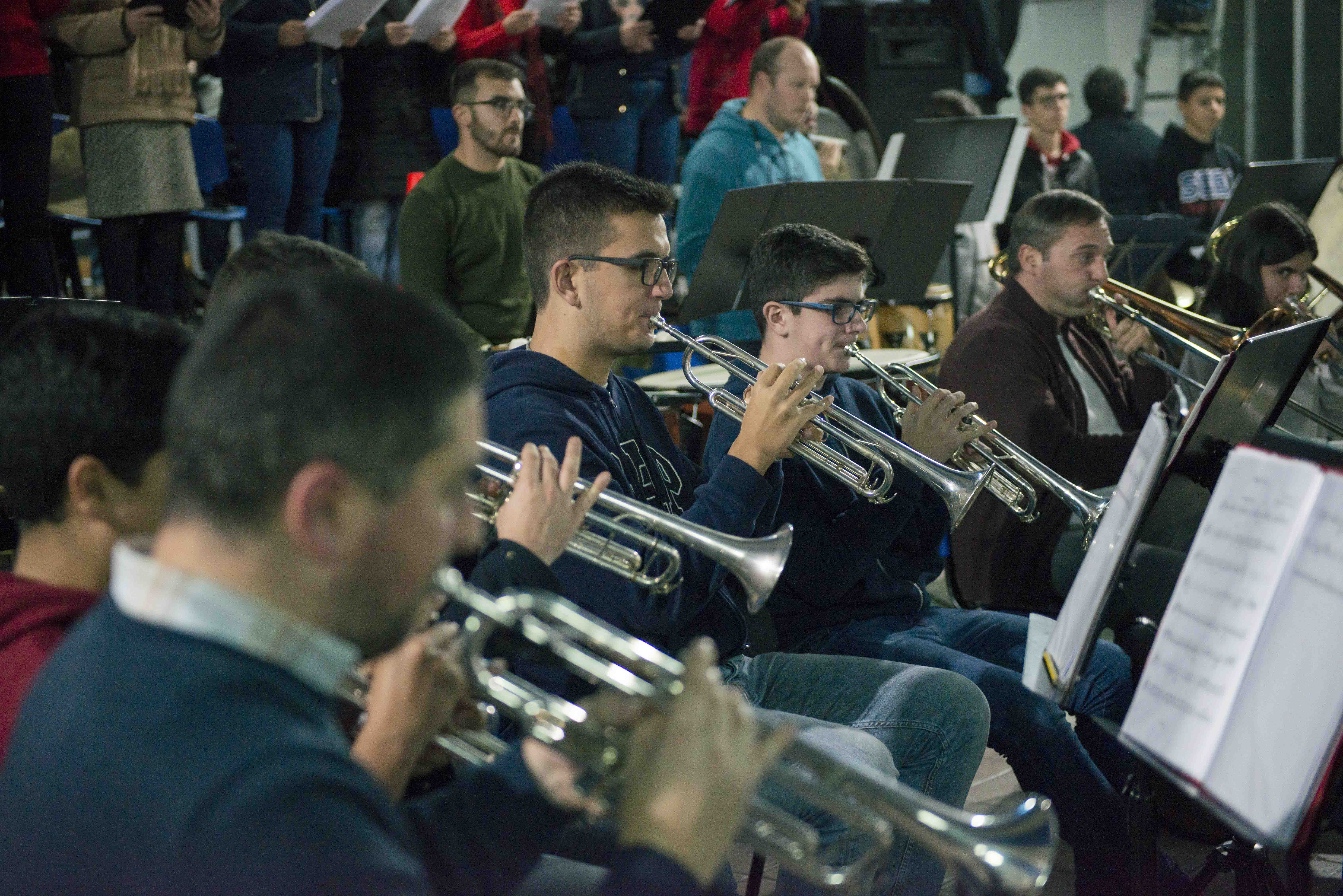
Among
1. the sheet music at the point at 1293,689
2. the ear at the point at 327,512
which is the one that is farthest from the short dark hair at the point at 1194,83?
the ear at the point at 327,512

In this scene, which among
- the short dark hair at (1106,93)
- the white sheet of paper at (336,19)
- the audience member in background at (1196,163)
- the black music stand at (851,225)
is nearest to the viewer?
the black music stand at (851,225)

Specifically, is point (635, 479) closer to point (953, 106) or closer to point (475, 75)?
point (475, 75)

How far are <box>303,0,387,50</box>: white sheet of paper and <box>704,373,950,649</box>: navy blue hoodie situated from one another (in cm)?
265

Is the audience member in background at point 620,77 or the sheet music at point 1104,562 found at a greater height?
the audience member in background at point 620,77

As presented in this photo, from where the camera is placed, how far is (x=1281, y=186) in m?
5.63

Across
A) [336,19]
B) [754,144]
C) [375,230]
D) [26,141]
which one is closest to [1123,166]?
[754,144]

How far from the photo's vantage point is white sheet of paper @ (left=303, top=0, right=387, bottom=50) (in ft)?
15.5

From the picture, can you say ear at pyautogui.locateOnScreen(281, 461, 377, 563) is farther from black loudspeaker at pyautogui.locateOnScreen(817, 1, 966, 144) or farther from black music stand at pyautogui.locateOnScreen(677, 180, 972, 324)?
black loudspeaker at pyautogui.locateOnScreen(817, 1, 966, 144)

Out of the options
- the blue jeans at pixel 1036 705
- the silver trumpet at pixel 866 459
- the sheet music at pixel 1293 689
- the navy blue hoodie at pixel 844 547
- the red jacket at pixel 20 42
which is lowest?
the blue jeans at pixel 1036 705

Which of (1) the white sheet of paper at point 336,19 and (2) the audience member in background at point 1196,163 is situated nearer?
Answer: (1) the white sheet of paper at point 336,19

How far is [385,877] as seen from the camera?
0.98m

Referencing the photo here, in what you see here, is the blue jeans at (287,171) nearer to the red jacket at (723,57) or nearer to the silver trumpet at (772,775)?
the red jacket at (723,57)

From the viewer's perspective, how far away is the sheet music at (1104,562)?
1.83 m

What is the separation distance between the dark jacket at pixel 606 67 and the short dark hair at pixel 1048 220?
2537 millimetres
